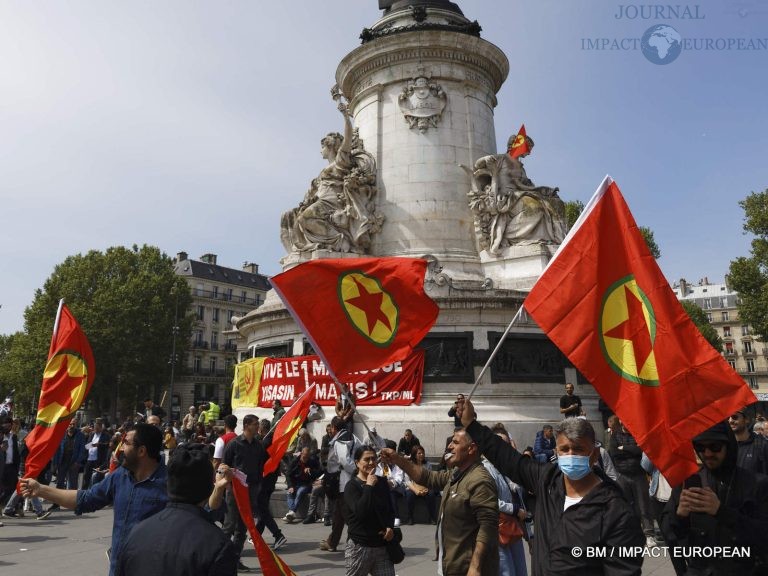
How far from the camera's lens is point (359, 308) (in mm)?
5969

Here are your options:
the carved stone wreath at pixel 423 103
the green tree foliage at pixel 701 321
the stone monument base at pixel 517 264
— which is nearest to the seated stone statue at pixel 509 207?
the stone monument base at pixel 517 264

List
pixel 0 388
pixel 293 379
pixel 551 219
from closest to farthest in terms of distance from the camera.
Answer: pixel 293 379
pixel 551 219
pixel 0 388

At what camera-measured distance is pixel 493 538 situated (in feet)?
13.2

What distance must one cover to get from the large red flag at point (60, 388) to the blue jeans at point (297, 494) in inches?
176

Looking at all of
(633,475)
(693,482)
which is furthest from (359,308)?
(633,475)

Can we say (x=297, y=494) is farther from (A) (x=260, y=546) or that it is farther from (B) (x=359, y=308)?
(A) (x=260, y=546)

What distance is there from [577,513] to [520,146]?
1521 cm

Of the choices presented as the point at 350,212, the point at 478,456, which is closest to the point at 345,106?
the point at 350,212

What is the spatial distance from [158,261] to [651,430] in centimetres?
4876

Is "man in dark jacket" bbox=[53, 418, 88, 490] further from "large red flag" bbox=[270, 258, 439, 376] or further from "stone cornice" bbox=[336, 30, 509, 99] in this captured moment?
"stone cornice" bbox=[336, 30, 509, 99]

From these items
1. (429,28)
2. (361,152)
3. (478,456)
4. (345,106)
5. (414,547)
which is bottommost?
(414,547)

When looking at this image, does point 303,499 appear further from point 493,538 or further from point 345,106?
point 345,106

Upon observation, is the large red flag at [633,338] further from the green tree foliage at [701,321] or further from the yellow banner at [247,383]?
the green tree foliage at [701,321]

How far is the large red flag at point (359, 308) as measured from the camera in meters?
5.79
